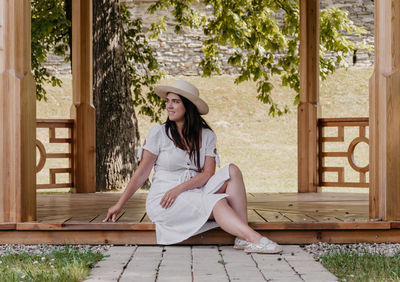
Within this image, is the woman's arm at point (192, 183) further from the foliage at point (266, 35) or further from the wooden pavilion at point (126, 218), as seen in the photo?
the foliage at point (266, 35)

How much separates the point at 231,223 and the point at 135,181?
690mm

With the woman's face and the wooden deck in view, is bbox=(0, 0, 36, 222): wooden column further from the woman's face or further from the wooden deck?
the woman's face

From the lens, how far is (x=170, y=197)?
427 centimetres

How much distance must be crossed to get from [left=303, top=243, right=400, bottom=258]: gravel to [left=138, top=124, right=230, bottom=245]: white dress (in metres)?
0.67

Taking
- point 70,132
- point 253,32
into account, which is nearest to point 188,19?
point 253,32

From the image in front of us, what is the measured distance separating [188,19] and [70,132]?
5.12 metres

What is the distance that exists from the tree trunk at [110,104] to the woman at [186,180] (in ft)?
14.5


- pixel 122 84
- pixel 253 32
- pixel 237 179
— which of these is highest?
pixel 253 32

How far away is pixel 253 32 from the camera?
11125 millimetres

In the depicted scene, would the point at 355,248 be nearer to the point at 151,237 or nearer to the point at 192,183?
the point at 192,183

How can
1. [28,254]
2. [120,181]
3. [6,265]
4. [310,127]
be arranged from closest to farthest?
[6,265] < [28,254] < [310,127] < [120,181]

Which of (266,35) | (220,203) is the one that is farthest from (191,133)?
(266,35)

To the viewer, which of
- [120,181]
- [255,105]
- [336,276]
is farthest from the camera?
[255,105]

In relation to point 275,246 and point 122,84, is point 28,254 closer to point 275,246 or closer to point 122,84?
point 275,246
